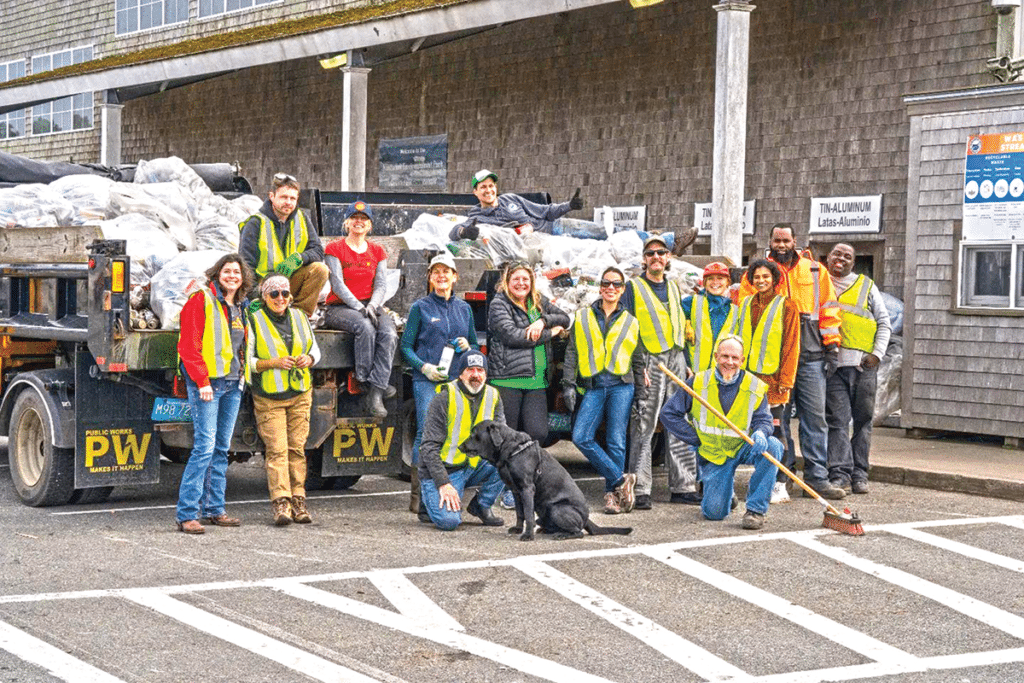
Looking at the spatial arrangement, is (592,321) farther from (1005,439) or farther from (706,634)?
(1005,439)

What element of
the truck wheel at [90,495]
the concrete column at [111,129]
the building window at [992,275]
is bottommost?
the truck wheel at [90,495]

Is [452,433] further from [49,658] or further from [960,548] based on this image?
[49,658]

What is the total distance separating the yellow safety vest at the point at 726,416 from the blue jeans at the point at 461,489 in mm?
1376

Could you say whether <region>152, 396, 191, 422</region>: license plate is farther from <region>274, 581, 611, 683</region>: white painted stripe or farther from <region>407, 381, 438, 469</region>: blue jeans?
<region>274, 581, 611, 683</region>: white painted stripe

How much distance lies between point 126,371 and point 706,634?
4.50 m

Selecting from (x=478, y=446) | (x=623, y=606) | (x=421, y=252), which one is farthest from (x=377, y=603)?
(x=421, y=252)

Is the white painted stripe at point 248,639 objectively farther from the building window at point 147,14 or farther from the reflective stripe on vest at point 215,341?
the building window at point 147,14

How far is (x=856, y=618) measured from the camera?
7559 mm

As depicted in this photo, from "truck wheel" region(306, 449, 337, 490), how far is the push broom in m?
2.61

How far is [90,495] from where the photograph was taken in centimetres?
1095

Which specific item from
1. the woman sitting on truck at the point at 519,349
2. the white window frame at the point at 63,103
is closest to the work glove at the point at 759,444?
the woman sitting on truck at the point at 519,349

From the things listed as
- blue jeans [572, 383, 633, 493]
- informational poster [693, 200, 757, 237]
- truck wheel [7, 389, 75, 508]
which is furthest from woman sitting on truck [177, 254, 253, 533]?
informational poster [693, 200, 757, 237]

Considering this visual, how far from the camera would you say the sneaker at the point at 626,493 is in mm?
10789

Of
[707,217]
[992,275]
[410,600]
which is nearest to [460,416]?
[410,600]
